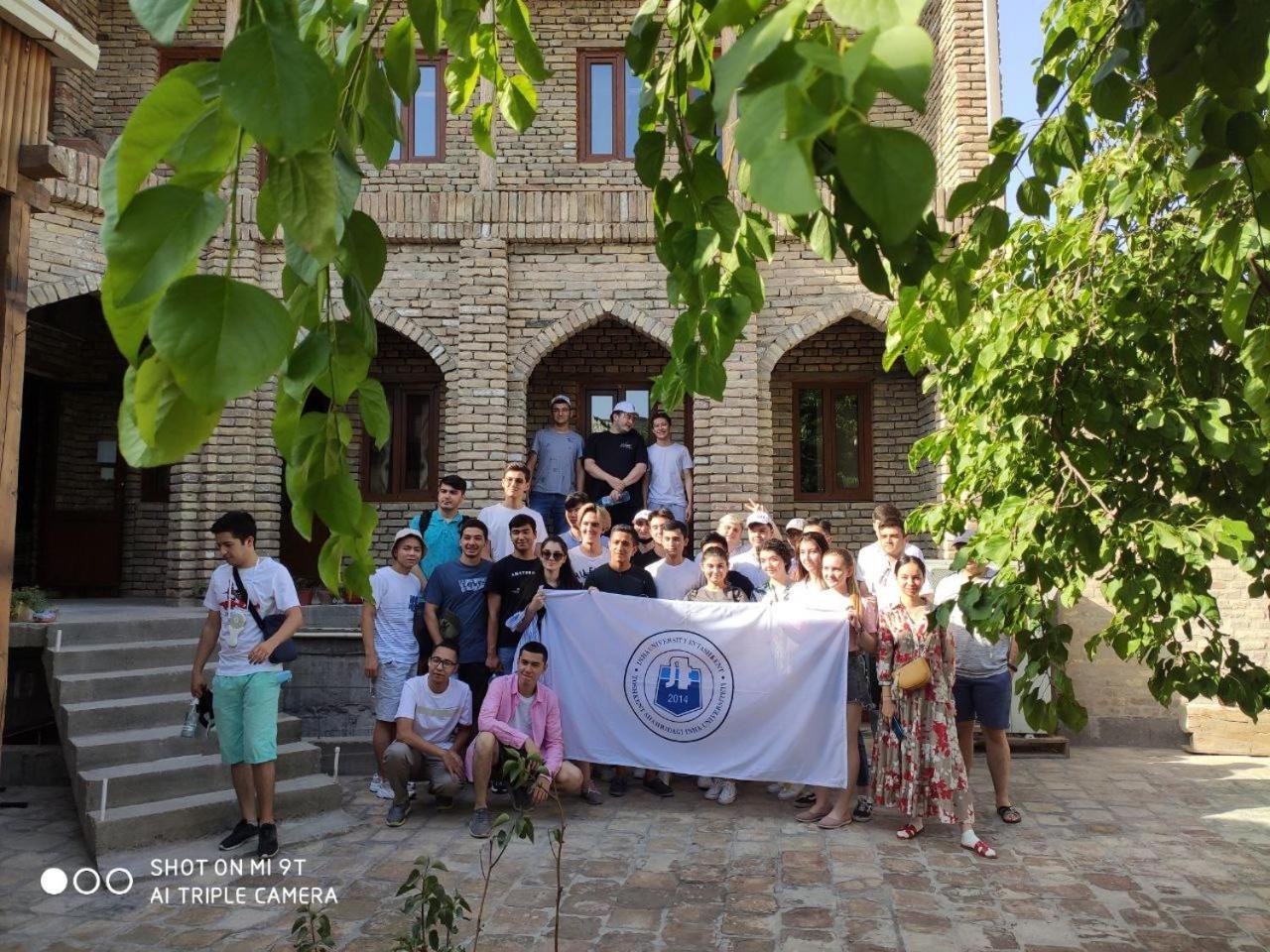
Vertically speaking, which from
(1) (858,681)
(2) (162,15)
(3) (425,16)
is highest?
(3) (425,16)

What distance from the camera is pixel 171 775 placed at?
673 centimetres

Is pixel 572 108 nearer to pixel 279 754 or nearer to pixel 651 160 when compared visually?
pixel 279 754

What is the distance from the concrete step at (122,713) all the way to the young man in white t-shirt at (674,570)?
3.98 metres

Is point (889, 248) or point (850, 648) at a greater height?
point (889, 248)

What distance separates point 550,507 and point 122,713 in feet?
16.0

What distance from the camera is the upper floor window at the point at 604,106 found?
12.9 metres

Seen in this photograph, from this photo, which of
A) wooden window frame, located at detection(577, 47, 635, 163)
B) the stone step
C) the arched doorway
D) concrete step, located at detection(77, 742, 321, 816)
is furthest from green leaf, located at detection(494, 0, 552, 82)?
the arched doorway

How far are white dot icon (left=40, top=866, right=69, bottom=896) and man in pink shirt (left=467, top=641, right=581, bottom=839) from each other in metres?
2.51

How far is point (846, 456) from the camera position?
45.1ft

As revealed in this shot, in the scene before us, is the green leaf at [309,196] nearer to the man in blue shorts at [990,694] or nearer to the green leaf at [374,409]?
the green leaf at [374,409]

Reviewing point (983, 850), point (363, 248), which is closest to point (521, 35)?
point (363, 248)

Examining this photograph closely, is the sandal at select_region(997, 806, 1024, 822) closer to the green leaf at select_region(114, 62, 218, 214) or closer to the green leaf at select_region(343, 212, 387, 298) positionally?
the green leaf at select_region(343, 212, 387, 298)

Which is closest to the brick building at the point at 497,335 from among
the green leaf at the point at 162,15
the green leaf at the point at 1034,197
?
the green leaf at the point at 1034,197

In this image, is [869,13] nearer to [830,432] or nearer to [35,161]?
[35,161]
